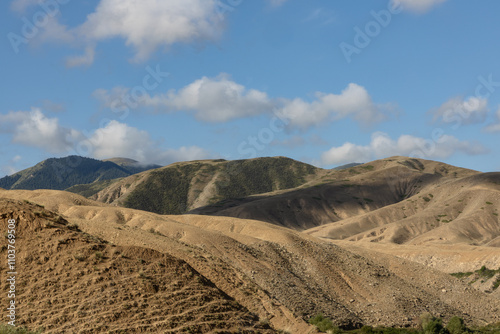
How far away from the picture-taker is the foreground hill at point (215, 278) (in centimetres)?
1844

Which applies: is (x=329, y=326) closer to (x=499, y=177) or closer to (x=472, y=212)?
(x=472, y=212)

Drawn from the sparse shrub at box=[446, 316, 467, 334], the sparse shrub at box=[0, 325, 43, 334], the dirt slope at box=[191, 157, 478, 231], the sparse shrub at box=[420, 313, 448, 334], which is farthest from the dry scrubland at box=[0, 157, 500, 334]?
the dirt slope at box=[191, 157, 478, 231]

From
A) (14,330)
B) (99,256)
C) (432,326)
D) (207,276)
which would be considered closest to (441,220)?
(432,326)

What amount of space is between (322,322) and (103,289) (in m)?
13.8

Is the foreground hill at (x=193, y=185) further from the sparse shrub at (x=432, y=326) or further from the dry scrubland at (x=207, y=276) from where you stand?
the sparse shrub at (x=432, y=326)

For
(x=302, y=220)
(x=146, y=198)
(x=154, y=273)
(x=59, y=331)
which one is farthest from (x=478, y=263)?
(x=146, y=198)

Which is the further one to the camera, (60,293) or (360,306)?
(360,306)

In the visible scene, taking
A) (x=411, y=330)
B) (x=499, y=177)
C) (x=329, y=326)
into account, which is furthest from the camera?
(x=499, y=177)

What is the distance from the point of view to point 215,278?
25.5 metres

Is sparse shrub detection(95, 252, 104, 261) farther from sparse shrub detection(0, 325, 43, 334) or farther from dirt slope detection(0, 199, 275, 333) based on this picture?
sparse shrub detection(0, 325, 43, 334)

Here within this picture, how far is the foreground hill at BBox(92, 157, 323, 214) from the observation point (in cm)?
15638

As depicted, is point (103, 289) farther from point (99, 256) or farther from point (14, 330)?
point (14, 330)

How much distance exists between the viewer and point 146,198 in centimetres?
15588

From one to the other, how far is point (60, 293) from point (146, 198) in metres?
140
